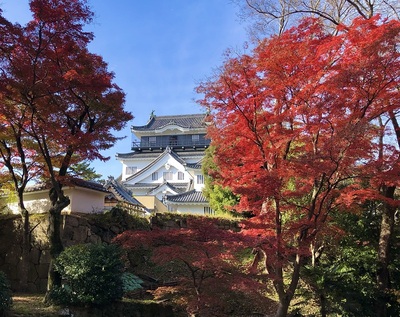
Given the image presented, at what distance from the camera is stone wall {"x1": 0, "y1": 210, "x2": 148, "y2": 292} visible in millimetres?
10219

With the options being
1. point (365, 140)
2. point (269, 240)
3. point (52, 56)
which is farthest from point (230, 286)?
point (52, 56)

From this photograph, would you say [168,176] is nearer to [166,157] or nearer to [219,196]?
[166,157]

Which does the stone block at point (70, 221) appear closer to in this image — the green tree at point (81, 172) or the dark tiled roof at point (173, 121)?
the green tree at point (81, 172)

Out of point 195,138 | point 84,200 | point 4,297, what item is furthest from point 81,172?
point 195,138

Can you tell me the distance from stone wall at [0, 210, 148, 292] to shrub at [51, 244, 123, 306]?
2.74 meters

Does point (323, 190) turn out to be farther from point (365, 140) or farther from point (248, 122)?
point (248, 122)

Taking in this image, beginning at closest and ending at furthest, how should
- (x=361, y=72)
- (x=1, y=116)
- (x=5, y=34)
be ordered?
(x=361, y=72) < (x=5, y=34) < (x=1, y=116)

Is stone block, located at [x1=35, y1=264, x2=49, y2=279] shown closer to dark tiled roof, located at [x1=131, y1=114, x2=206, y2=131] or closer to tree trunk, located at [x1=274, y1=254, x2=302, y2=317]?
tree trunk, located at [x1=274, y1=254, x2=302, y2=317]

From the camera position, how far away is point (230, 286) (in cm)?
727

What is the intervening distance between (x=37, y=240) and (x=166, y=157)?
97.8 ft

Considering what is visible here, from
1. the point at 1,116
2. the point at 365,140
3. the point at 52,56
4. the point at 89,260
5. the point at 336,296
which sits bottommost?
the point at 336,296

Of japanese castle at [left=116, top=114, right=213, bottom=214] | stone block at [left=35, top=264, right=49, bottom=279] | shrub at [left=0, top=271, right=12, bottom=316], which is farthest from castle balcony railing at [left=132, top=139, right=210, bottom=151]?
shrub at [left=0, top=271, right=12, bottom=316]

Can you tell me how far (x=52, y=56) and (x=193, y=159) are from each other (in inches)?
1387

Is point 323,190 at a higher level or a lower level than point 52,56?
lower
